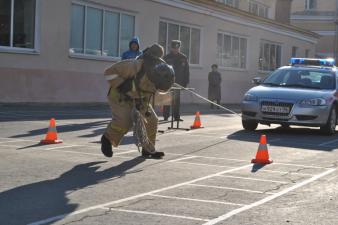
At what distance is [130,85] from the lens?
9258 millimetres

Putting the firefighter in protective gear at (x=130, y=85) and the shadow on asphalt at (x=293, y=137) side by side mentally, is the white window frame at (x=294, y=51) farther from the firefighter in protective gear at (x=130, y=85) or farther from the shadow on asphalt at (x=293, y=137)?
the firefighter in protective gear at (x=130, y=85)

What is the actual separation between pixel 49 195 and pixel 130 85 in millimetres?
2821

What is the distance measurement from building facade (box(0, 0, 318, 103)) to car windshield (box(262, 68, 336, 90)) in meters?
7.68

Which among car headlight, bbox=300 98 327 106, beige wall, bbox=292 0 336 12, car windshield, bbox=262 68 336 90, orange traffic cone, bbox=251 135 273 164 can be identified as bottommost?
orange traffic cone, bbox=251 135 273 164

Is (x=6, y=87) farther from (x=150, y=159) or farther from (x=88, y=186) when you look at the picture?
(x=88, y=186)

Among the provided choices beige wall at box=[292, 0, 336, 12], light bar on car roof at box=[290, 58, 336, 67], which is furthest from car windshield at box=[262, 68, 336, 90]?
beige wall at box=[292, 0, 336, 12]

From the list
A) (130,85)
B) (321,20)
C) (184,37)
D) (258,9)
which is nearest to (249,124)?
(130,85)

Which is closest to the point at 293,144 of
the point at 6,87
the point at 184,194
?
the point at 184,194

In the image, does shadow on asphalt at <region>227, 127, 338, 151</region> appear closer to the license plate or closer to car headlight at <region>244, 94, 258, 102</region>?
the license plate

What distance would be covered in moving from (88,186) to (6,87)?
12.2m

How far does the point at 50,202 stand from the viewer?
21.3 feet

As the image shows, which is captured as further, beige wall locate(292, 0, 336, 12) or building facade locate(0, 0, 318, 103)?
beige wall locate(292, 0, 336, 12)

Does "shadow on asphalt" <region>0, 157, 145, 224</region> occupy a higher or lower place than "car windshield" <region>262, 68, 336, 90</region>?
lower

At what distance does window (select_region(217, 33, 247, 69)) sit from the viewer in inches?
1248
